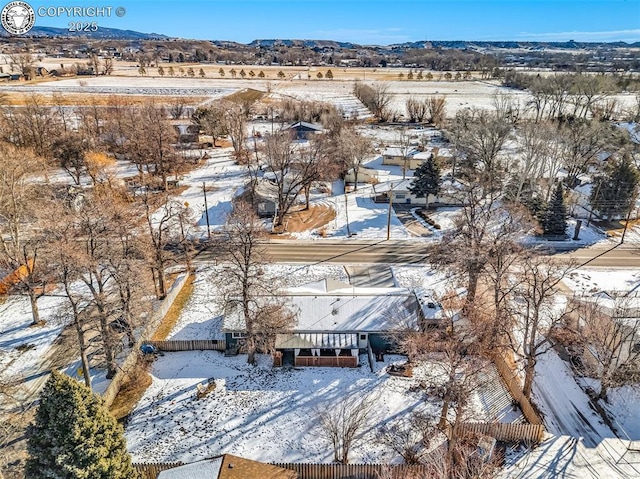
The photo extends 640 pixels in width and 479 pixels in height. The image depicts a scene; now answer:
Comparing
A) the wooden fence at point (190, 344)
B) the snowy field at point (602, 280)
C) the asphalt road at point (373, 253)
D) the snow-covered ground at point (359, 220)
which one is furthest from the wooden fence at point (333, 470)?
the snow-covered ground at point (359, 220)

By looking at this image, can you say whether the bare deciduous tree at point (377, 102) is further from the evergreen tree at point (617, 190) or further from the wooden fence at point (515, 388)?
the wooden fence at point (515, 388)

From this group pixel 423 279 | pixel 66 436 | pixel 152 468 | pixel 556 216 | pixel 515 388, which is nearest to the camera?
pixel 66 436

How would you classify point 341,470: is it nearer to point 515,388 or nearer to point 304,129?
point 515,388

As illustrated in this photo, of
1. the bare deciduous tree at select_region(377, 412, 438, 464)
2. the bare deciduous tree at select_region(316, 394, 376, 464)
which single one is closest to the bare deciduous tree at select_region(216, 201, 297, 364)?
the bare deciduous tree at select_region(316, 394, 376, 464)

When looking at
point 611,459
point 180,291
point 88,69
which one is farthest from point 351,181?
point 88,69

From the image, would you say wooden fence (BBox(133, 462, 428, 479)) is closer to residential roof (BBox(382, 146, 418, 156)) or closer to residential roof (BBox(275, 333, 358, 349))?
residential roof (BBox(275, 333, 358, 349))

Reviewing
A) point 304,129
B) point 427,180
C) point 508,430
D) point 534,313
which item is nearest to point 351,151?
point 427,180
